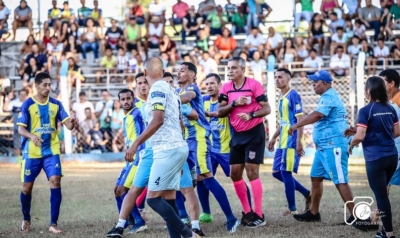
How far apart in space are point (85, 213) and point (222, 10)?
17.4 m

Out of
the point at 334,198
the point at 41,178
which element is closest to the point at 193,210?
the point at 334,198

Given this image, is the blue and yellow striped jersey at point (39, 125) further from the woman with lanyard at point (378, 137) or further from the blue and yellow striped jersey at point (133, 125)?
the woman with lanyard at point (378, 137)

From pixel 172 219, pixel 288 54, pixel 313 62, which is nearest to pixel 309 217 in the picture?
pixel 172 219

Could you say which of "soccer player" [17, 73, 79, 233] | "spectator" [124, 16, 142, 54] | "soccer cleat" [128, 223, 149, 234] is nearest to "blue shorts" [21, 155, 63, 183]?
"soccer player" [17, 73, 79, 233]

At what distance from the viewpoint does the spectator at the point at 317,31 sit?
88.2ft

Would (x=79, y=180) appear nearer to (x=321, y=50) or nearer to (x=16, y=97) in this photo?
(x=16, y=97)

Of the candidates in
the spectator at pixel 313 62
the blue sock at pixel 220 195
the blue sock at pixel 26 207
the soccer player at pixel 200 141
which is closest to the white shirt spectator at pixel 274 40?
the spectator at pixel 313 62

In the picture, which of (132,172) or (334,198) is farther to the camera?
(334,198)

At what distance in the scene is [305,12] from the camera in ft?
93.1

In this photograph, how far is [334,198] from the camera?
13.7 meters

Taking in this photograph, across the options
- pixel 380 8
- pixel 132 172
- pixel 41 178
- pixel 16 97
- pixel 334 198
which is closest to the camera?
pixel 132 172

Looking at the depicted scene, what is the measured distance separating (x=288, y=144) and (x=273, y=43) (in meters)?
15.0

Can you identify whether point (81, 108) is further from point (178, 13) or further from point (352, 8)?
point (352, 8)

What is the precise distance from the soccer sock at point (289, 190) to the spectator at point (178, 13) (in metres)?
17.5
